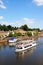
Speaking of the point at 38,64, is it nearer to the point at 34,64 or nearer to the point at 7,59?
the point at 34,64

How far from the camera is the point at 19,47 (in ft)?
126

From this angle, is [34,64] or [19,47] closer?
[34,64]

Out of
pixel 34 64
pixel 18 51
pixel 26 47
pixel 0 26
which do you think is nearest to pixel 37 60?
pixel 34 64

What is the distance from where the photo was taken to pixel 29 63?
2758 centimetres

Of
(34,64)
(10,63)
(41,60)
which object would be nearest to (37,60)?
(41,60)

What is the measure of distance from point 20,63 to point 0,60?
13.6ft

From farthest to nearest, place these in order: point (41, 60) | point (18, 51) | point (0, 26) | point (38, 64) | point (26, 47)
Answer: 1. point (0, 26)
2. point (26, 47)
3. point (18, 51)
4. point (41, 60)
5. point (38, 64)

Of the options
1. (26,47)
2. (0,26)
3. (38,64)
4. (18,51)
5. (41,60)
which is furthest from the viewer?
→ (0,26)

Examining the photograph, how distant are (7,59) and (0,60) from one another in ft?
3.96

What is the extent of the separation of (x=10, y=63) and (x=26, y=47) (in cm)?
1358

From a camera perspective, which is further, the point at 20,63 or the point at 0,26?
the point at 0,26

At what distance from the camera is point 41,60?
29391mm

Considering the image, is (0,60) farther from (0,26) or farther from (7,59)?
(0,26)

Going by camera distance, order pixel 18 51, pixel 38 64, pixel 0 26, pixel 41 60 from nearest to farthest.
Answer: pixel 38 64 < pixel 41 60 < pixel 18 51 < pixel 0 26
